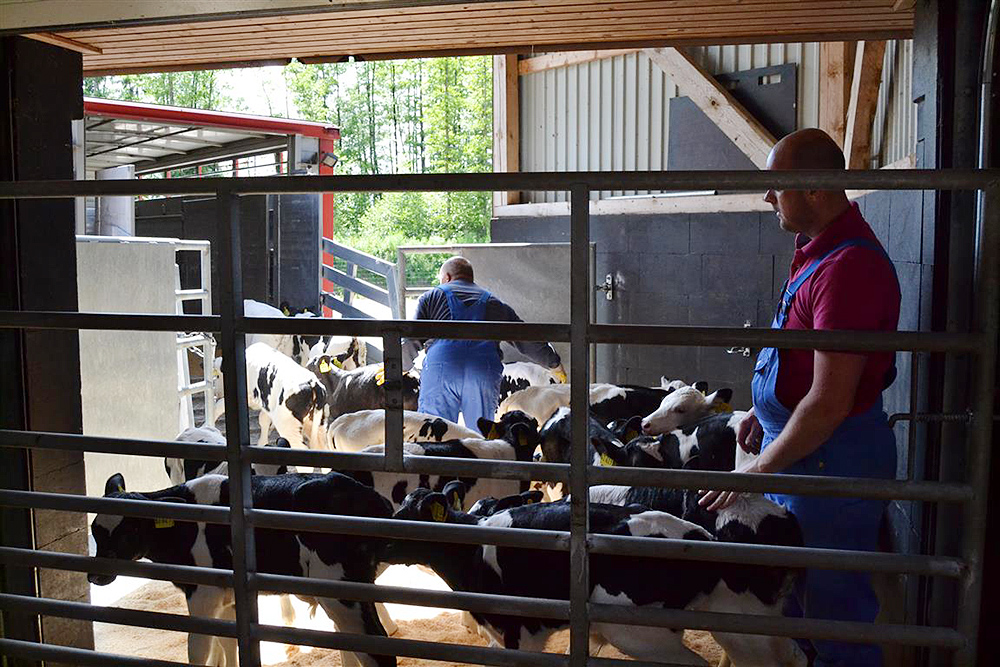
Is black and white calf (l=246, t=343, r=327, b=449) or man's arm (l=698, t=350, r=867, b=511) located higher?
man's arm (l=698, t=350, r=867, b=511)

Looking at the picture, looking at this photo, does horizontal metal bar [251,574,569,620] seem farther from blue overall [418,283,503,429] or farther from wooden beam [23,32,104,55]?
blue overall [418,283,503,429]

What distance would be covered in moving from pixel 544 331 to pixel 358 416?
13.0 feet

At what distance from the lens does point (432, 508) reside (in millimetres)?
3441

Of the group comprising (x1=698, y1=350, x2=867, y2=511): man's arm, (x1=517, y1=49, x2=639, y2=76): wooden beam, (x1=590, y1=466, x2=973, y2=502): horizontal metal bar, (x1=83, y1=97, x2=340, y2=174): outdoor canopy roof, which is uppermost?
(x1=517, y1=49, x2=639, y2=76): wooden beam

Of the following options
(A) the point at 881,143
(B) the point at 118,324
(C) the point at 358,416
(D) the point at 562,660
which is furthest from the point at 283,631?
(A) the point at 881,143

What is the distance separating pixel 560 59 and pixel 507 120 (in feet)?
3.64

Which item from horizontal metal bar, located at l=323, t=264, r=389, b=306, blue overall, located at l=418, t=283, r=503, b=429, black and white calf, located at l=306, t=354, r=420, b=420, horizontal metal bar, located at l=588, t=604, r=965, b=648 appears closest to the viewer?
horizontal metal bar, located at l=588, t=604, r=965, b=648

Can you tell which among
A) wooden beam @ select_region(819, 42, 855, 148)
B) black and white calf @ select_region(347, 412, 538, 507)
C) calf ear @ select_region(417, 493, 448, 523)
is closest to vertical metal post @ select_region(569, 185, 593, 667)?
calf ear @ select_region(417, 493, 448, 523)

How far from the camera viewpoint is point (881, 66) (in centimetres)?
764

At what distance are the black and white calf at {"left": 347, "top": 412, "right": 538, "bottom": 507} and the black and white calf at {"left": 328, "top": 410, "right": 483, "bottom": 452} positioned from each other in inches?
11.8

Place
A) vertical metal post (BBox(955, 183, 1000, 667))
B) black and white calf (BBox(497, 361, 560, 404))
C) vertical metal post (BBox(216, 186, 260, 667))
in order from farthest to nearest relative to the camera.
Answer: black and white calf (BBox(497, 361, 560, 404)), vertical metal post (BBox(216, 186, 260, 667)), vertical metal post (BBox(955, 183, 1000, 667))

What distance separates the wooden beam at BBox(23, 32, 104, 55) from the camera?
396 cm

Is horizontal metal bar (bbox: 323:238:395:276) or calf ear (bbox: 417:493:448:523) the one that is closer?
calf ear (bbox: 417:493:448:523)

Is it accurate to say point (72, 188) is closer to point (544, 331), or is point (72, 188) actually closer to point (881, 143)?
point (544, 331)
